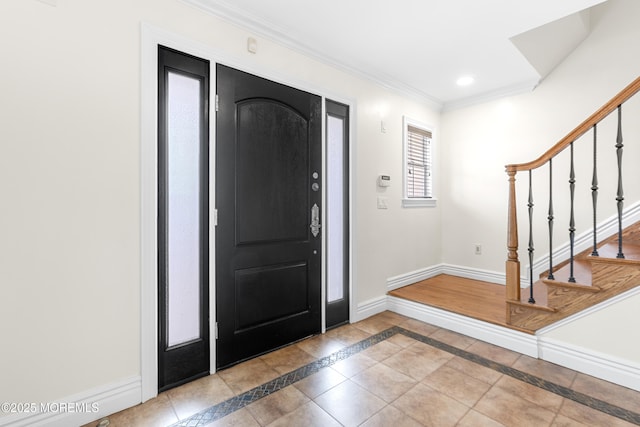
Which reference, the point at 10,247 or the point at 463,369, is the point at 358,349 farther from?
the point at 10,247

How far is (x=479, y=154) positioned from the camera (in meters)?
3.96

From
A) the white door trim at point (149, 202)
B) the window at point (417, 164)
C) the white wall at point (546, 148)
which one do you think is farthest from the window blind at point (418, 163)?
the white door trim at point (149, 202)

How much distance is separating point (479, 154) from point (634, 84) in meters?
2.04

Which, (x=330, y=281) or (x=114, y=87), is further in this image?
(x=330, y=281)

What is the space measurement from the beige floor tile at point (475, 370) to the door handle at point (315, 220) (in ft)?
4.88

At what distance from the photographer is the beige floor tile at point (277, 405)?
5.65 ft

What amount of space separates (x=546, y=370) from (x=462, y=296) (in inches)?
44.8

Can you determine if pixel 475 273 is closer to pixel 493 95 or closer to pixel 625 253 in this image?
pixel 625 253

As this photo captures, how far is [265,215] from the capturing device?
94.5 inches

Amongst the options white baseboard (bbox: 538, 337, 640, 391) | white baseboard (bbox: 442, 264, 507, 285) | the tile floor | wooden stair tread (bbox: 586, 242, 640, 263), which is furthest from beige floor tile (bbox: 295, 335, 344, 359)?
white baseboard (bbox: 442, 264, 507, 285)

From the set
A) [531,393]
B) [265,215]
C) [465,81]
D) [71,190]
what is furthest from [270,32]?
[531,393]

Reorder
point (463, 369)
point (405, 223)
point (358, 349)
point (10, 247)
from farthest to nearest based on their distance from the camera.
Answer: point (405, 223) < point (358, 349) < point (463, 369) < point (10, 247)

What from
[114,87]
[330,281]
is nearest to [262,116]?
[114,87]

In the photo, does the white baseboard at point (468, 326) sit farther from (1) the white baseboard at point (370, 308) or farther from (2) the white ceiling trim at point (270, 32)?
(2) the white ceiling trim at point (270, 32)
